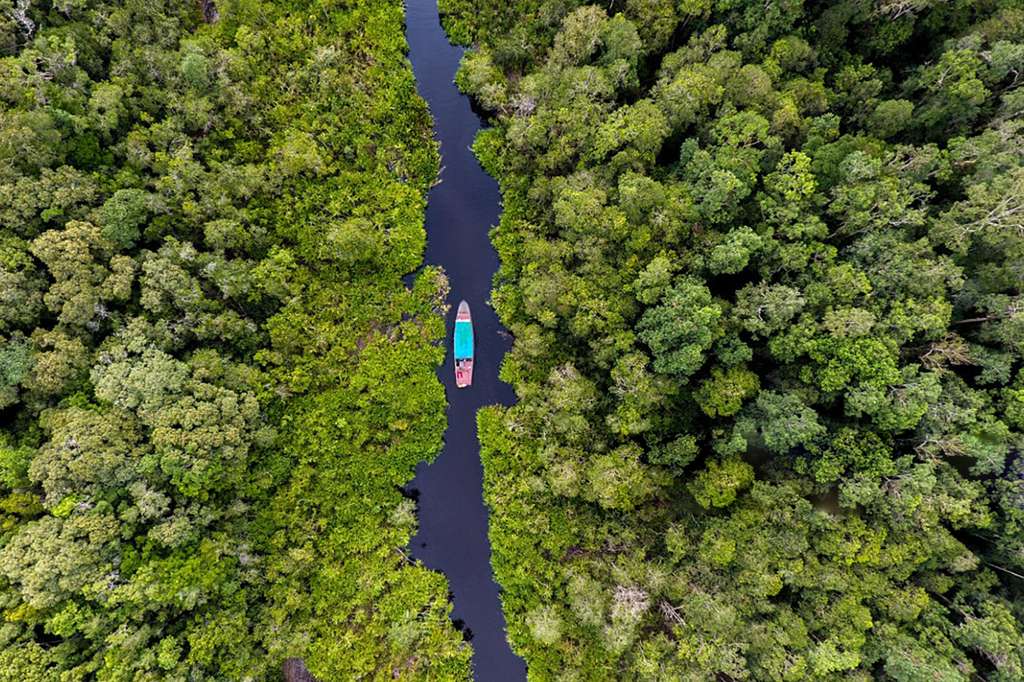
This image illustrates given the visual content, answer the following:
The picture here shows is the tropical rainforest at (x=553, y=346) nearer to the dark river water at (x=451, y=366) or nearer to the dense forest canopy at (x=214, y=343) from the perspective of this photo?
the dense forest canopy at (x=214, y=343)

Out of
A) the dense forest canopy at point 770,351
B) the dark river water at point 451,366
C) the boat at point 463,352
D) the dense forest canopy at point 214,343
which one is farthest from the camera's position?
the boat at point 463,352

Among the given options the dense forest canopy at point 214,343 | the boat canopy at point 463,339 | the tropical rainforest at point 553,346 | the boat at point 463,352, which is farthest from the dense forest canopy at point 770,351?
the dense forest canopy at point 214,343

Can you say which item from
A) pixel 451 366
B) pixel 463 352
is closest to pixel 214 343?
pixel 451 366

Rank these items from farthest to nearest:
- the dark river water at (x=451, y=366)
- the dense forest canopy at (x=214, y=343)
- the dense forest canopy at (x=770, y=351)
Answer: the dark river water at (x=451, y=366)
the dense forest canopy at (x=214, y=343)
the dense forest canopy at (x=770, y=351)

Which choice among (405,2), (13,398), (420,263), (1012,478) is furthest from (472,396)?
(405,2)

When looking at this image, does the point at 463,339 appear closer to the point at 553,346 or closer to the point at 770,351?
the point at 553,346

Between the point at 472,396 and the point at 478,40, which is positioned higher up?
the point at 478,40

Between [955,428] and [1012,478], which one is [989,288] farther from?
[1012,478]
